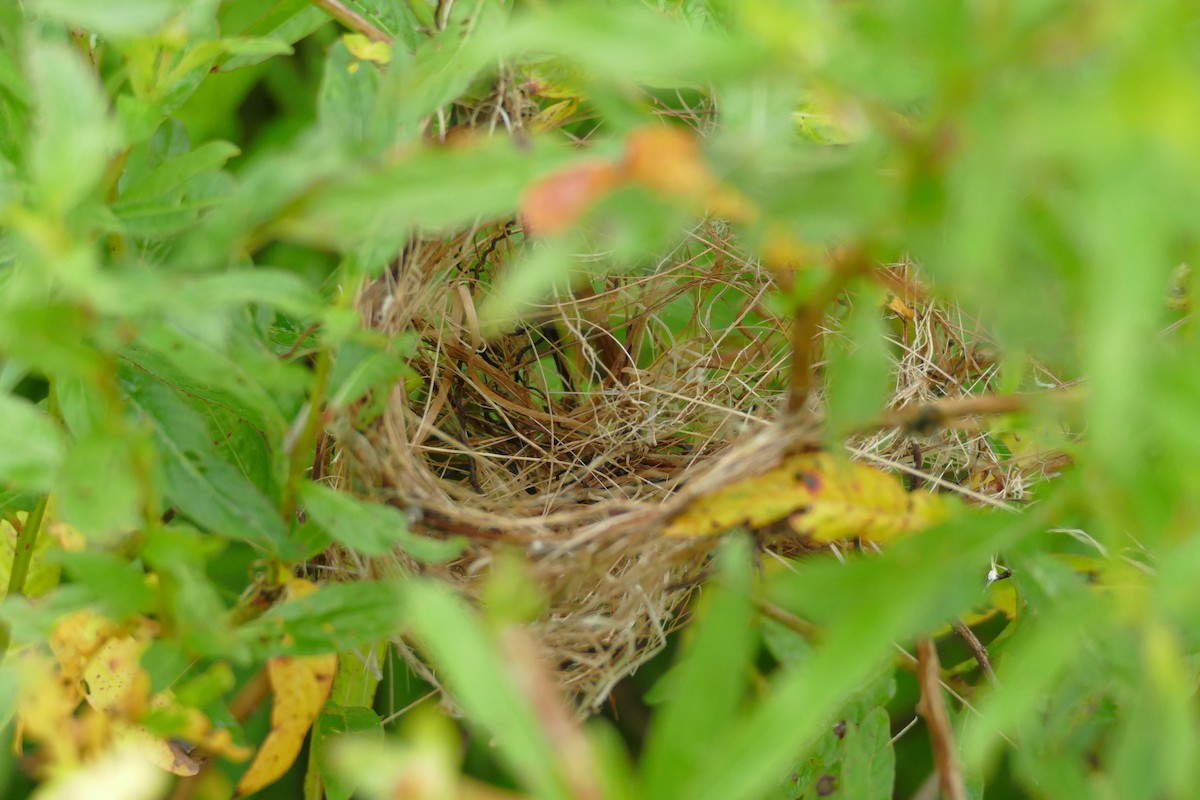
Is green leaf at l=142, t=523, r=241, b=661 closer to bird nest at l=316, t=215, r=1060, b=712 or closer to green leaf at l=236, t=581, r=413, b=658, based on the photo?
green leaf at l=236, t=581, r=413, b=658

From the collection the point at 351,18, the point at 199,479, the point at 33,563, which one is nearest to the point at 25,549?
the point at 33,563

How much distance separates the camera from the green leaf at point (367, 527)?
0.51 meters

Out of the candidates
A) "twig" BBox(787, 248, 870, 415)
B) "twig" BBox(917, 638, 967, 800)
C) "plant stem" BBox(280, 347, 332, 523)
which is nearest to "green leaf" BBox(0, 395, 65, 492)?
"plant stem" BBox(280, 347, 332, 523)

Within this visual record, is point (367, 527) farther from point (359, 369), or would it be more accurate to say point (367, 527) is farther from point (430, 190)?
point (430, 190)

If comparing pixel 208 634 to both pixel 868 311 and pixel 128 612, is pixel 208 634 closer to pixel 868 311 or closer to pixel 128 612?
pixel 128 612

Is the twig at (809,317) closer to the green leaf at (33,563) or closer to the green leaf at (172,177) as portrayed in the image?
the green leaf at (172,177)

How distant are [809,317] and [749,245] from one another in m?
0.08

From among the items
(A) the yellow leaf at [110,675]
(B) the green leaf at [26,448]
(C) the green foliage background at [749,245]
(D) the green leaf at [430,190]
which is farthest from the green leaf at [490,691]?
(A) the yellow leaf at [110,675]

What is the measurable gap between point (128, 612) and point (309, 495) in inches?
4.0

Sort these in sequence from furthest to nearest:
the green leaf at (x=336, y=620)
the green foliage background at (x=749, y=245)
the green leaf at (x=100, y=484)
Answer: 1. the green leaf at (x=336, y=620)
2. the green leaf at (x=100, y=484)
3. the green foliage background at (x=749, y=245)

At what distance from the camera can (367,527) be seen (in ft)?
1.72

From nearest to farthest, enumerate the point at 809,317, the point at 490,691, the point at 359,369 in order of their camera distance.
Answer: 1. the point at 490,691
2. the point at 809,317
3. the point at 359,369

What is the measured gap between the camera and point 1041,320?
14.1 inches

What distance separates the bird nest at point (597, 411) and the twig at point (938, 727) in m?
0.13
